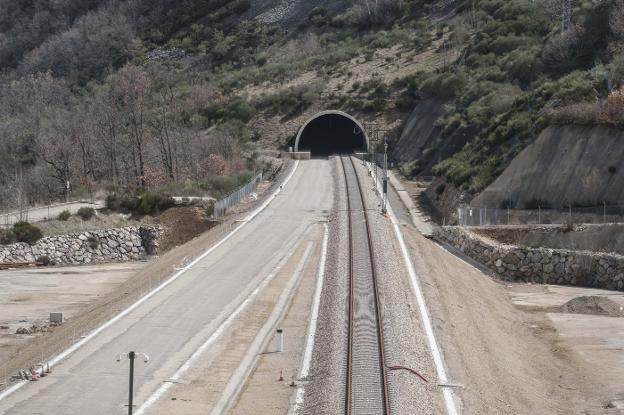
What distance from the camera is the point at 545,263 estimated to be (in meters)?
45.5

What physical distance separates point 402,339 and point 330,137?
6902 cm

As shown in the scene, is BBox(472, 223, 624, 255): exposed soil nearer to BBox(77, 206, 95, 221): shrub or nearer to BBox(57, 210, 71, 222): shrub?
BBox(77, 206, 95, 221): shrub

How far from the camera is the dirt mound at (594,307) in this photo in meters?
38.3

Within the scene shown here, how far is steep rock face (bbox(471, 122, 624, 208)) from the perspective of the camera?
48062mm

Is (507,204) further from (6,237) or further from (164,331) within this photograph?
(6,237)

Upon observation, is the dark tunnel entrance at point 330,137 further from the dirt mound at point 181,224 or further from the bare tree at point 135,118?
the dirt mound at point 181,224

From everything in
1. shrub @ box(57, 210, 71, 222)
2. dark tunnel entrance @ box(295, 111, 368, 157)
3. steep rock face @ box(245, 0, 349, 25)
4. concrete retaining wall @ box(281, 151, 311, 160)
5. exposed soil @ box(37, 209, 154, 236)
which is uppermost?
steep rock face @ box(245, 0, 349, 25)

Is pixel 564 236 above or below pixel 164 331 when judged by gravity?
above

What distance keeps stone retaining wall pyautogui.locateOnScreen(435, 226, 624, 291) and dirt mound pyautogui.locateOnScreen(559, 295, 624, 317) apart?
3839mm

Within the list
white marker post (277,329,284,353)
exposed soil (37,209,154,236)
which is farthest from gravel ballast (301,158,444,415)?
exposed soil (37,209,154,236)

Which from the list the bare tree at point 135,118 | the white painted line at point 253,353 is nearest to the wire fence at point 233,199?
the bare tree at point 135,118

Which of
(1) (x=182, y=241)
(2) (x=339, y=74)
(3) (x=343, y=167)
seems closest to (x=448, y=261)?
(1) (x=182, y=241)

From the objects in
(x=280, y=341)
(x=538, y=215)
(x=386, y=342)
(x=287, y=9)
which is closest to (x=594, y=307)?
(x=538, y=215)

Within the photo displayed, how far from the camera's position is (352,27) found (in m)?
129
